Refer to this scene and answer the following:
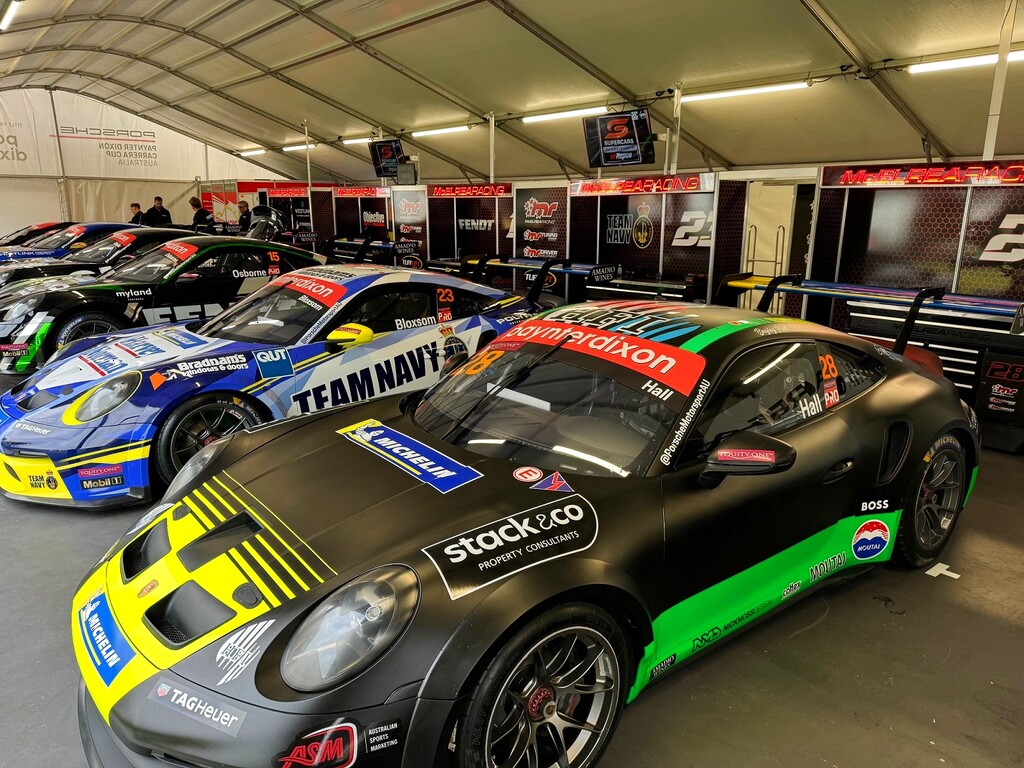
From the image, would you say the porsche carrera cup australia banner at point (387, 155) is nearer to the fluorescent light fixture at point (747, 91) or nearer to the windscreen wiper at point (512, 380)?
the fluorescent light fixture at point (747, 91)

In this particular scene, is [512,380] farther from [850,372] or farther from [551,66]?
[551,66]

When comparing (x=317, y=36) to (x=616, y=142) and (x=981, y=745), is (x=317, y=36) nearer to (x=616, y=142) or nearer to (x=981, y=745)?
(x=616, y=142)

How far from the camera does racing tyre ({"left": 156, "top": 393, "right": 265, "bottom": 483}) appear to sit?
3568 millimetres

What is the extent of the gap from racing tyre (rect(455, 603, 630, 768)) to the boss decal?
50 cm

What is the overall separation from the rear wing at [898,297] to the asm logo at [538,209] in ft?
11.1

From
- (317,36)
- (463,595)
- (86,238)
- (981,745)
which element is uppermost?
(317,36)

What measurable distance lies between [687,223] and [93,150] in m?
19.9

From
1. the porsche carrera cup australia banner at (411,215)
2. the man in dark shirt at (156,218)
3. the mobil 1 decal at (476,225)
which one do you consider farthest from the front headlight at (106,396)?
the man in dark shirt at (156,218)

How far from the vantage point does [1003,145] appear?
969cm

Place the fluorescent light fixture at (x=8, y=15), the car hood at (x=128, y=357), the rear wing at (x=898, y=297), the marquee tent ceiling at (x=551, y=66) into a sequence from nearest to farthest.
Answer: the car hood at (x=128, y=357), the rear wing at (x=898, y=297), the marquee tent ceiling at (x=551, y=66), the fluorescent light fixture at (x=8, y=15)

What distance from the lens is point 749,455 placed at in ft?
6.45

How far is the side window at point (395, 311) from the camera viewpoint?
4270 mm

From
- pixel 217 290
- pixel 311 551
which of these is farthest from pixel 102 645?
pixel 217 290

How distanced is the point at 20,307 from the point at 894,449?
6.65 meters
